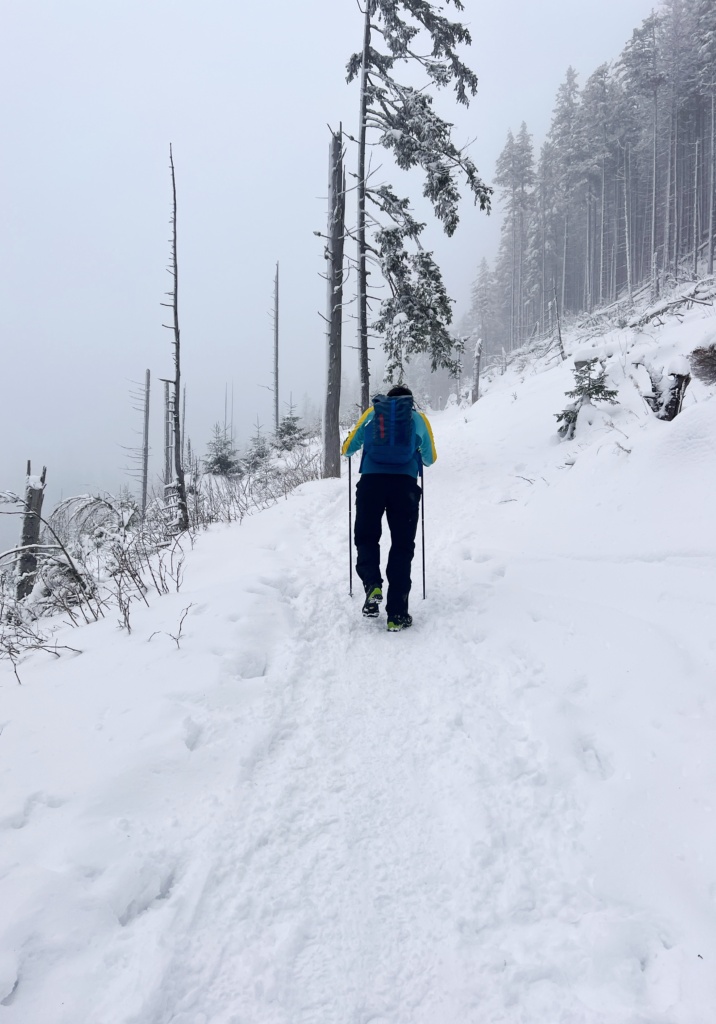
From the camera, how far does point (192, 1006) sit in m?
1.49

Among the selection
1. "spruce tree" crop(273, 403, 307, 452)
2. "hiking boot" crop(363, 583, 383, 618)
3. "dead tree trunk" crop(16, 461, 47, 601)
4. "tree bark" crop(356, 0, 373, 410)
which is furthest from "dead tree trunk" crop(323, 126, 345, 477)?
"spruce tree" crop(273, 403, 307, 452)

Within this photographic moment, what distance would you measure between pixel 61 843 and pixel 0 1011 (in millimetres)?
587

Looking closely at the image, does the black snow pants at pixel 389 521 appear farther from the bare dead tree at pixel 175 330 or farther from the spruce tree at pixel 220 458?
the spruce tree at pixel 220 458

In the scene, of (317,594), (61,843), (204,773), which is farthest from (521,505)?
(61,843)

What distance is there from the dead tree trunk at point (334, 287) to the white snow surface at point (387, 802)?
6.14 metres

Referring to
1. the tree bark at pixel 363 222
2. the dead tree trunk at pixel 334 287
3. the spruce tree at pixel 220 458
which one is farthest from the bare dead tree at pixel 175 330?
the spruce tree at pixel 220 458

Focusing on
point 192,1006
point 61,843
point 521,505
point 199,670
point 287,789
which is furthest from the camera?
point 521,505

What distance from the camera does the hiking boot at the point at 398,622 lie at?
13.9 ft

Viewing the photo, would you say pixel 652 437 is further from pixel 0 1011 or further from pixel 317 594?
pixel 0 1011

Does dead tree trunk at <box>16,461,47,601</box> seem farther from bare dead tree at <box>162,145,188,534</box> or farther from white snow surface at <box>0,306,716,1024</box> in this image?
white snow surface at <box>0,306,716,1024</box>

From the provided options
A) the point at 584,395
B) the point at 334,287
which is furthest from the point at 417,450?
the point at 334,287

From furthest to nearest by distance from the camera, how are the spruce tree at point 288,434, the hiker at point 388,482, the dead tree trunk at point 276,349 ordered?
the dead tree trunk at point 276,349
the spruce tree at point 288,434
the hiker at point 388,482

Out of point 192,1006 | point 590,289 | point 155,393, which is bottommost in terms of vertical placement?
point 192,1006

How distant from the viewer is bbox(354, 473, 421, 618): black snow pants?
14.3 feet
